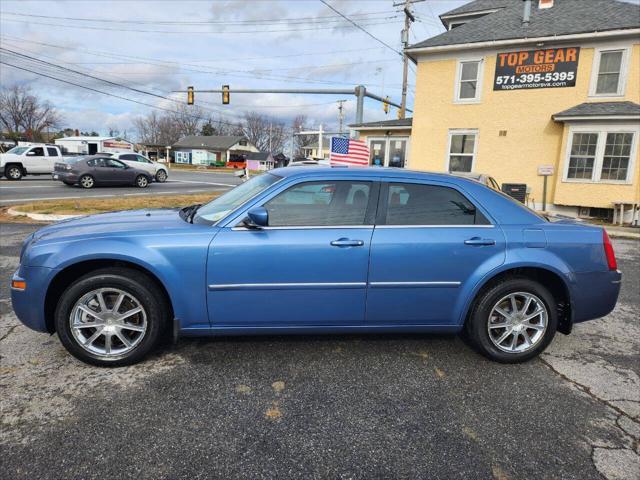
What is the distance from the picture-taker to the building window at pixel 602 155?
44.9 ft

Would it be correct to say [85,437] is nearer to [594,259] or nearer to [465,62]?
[594,259]

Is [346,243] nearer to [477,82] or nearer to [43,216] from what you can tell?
[43,216]

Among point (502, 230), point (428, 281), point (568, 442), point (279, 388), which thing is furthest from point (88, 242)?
point (568, 442)

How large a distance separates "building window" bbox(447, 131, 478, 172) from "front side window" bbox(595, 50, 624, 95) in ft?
13.6

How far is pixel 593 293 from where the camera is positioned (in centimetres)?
350

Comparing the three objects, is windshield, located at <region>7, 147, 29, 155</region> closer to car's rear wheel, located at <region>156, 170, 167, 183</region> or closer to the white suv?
the white suv

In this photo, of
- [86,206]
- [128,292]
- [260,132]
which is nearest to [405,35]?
[86,206]

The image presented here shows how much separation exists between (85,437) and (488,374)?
9.19 feet

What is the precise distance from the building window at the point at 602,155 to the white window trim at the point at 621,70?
1.34m

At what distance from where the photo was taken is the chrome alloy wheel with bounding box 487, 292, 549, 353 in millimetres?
3473

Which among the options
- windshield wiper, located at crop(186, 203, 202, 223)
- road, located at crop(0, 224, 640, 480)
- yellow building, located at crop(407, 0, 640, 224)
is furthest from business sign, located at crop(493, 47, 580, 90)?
windshield wiper, located at crop(186, 203, 202, 223)

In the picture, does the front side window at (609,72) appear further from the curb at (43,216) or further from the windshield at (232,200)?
the curb at (43,216)

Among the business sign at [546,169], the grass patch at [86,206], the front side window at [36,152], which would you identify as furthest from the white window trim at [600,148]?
the front side window at [36,152]

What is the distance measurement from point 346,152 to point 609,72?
905 centimetres
